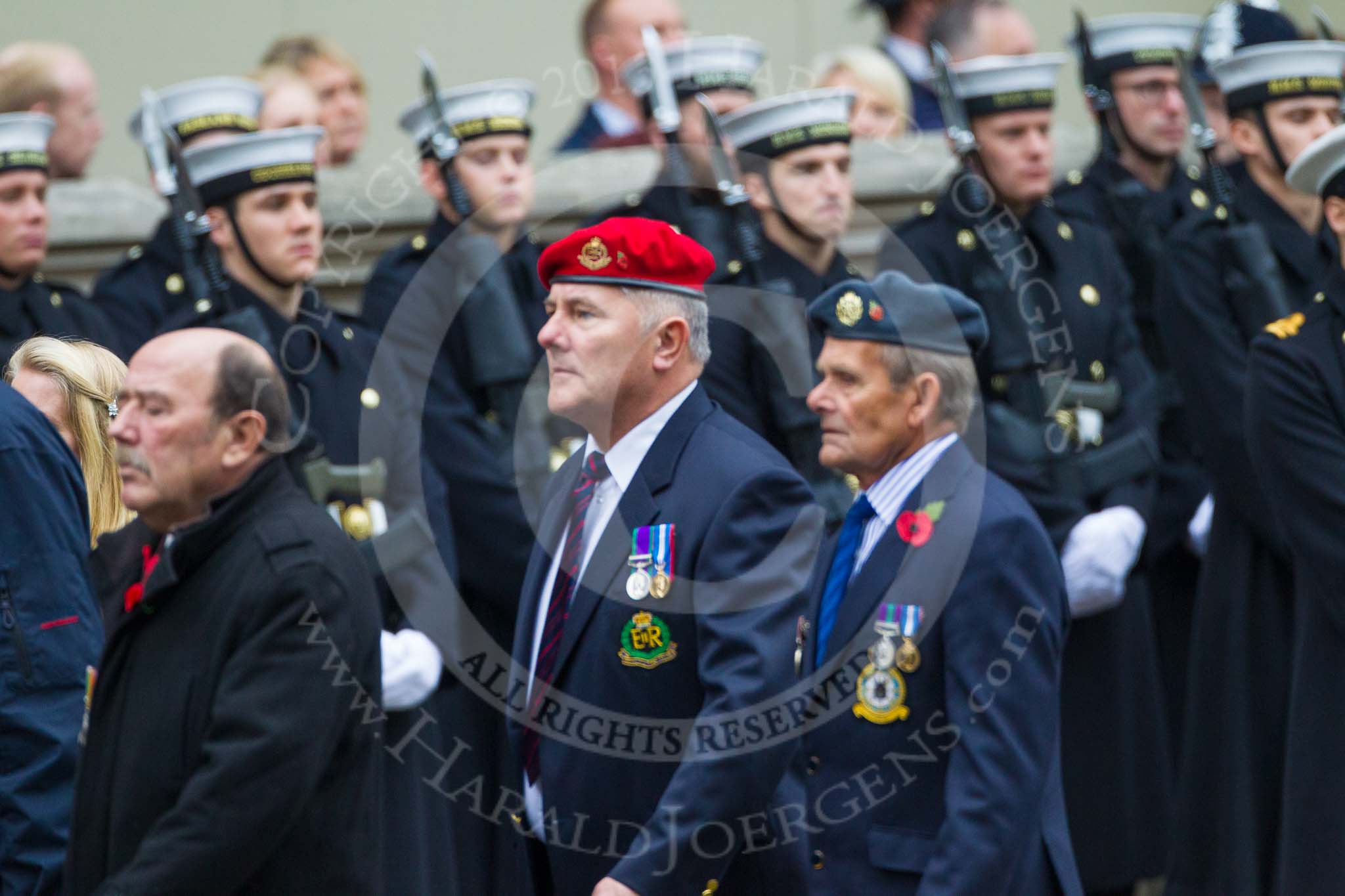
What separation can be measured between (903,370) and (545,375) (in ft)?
6.55

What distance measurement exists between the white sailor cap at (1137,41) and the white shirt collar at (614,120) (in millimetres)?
1644

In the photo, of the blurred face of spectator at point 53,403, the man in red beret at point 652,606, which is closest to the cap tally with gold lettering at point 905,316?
the man in red beret at point 652,606

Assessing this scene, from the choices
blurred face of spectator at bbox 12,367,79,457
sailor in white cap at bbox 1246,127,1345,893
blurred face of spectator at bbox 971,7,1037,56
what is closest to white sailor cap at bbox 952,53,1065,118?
blurred face of spectator at bbox 971,7,1037,56

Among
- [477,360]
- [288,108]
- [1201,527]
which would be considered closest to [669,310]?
[477,360]

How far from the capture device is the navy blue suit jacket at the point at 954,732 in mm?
3818

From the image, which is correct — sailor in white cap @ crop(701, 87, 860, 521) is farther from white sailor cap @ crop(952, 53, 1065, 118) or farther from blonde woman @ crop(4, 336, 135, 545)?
blonde woman @ crop(4, 336, 135, 545)

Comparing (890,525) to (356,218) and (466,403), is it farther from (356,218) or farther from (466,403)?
(356,218)

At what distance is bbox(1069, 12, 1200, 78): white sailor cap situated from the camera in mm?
7059

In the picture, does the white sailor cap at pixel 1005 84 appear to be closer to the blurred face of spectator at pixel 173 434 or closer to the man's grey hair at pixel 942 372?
the man's grey hair at pixel 942 372

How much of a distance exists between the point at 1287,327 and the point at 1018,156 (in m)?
1.59

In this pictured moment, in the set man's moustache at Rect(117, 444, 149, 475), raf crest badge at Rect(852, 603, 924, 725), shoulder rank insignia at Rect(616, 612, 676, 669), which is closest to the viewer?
man's moustache at Rect(117, 444, 149, 475)

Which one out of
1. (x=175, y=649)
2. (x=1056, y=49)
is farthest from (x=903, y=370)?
(x=1056, y=49)

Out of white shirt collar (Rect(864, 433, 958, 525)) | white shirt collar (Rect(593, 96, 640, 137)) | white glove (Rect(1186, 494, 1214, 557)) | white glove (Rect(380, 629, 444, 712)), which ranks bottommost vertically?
white glove (Rect(380, 629, 444, 712))

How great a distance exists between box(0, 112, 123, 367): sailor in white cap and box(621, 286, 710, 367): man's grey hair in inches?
93.6
